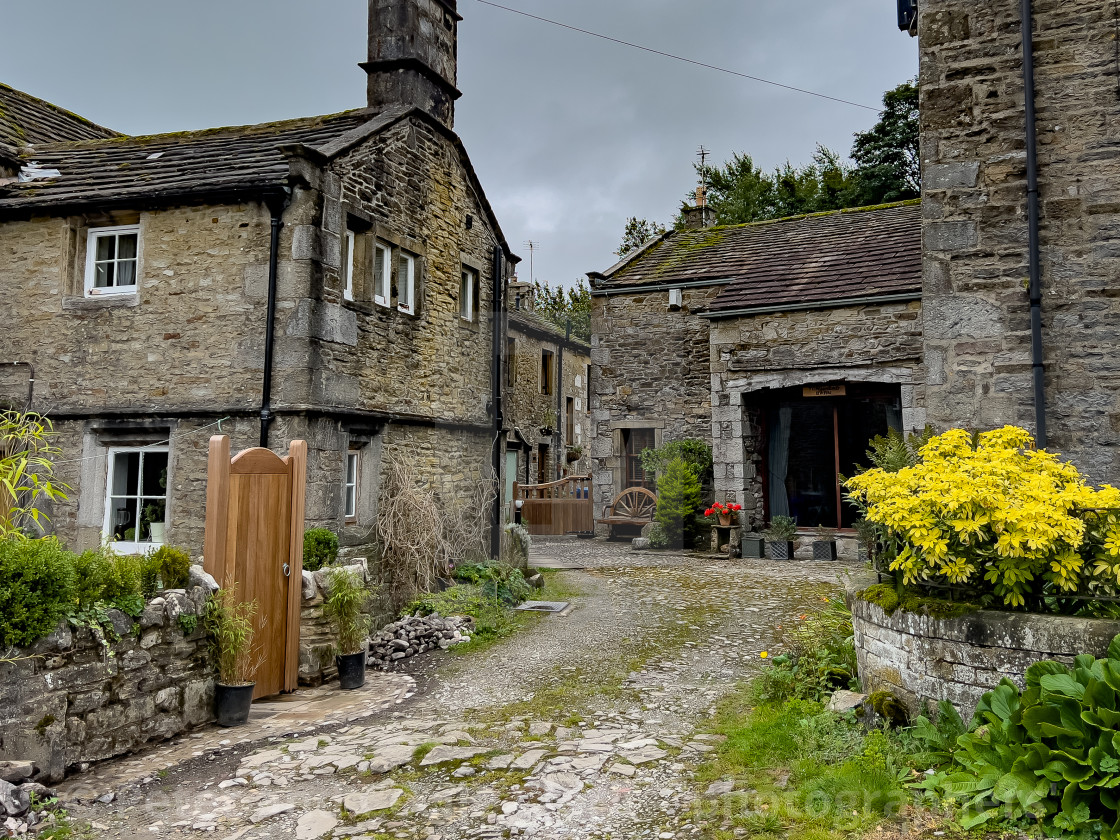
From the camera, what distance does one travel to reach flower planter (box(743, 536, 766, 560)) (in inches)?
554

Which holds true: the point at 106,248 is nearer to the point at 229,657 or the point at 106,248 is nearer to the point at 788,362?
the point at 229,657

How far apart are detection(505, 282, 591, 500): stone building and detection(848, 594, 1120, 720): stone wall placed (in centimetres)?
1743

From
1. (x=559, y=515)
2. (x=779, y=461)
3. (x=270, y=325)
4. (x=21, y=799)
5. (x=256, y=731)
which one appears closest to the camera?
(x=21, y=799)

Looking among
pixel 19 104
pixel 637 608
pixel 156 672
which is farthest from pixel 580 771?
pixel 19 104

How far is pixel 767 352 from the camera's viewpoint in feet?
45.6

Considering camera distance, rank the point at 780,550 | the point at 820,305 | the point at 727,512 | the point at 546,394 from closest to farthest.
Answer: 1. the point at 820,305
2. the point at 780,550
3. the point at 727,512
4. the point at 546,394

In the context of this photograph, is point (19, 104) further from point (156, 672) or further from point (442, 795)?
point (442, 795)

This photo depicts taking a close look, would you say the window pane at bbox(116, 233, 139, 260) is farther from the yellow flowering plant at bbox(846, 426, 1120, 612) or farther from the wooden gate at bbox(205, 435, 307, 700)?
the yellow flowering plant at bbox(846, 426, 1120, 612)

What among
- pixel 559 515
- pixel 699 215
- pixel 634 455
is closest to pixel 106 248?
pixel 634 455

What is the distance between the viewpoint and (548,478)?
25688mm

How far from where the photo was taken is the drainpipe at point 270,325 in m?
8.63

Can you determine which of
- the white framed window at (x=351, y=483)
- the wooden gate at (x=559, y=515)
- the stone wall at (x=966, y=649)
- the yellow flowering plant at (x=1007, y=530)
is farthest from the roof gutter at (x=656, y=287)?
the stone wall at (x=966, y=649)

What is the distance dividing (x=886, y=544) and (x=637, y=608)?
184 inches

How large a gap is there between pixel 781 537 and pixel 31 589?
12.0 metres
